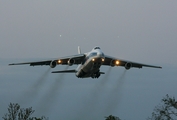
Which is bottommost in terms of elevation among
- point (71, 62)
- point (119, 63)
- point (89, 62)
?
point (119, 63)

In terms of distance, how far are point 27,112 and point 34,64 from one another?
511 inches

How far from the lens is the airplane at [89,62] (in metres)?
67.0

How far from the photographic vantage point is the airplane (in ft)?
220

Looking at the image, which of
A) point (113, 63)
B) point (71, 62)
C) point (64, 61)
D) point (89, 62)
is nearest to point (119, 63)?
point (113, 63)

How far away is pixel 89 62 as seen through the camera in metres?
68.1

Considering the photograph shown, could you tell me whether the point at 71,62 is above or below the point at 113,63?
above

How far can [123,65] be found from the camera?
77000 mm

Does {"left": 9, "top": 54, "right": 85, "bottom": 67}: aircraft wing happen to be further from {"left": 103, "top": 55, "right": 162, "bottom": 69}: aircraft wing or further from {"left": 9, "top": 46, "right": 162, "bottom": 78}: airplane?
{"left": 103, "top": 55, "right": 162, "bottom": 69}: aircraft wing

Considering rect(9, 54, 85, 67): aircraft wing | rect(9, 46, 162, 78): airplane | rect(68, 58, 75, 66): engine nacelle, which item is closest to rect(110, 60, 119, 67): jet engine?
rect(9, 46, 162, 78): airplane

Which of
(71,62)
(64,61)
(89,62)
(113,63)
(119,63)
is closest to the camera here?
(89,62)

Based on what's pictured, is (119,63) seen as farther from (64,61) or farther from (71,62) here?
(64,61)

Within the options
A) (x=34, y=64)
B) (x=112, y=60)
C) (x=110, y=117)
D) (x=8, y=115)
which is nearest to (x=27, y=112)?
(x=8, y=115)

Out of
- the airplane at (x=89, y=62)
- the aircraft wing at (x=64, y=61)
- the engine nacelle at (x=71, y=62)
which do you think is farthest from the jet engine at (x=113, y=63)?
the engine nacelle at (x=71, y=62)

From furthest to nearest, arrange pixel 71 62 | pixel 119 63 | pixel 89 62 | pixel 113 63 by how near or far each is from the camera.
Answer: pixel 119 63
pixel 113 63
pixel 71 62
pixel 89 62
